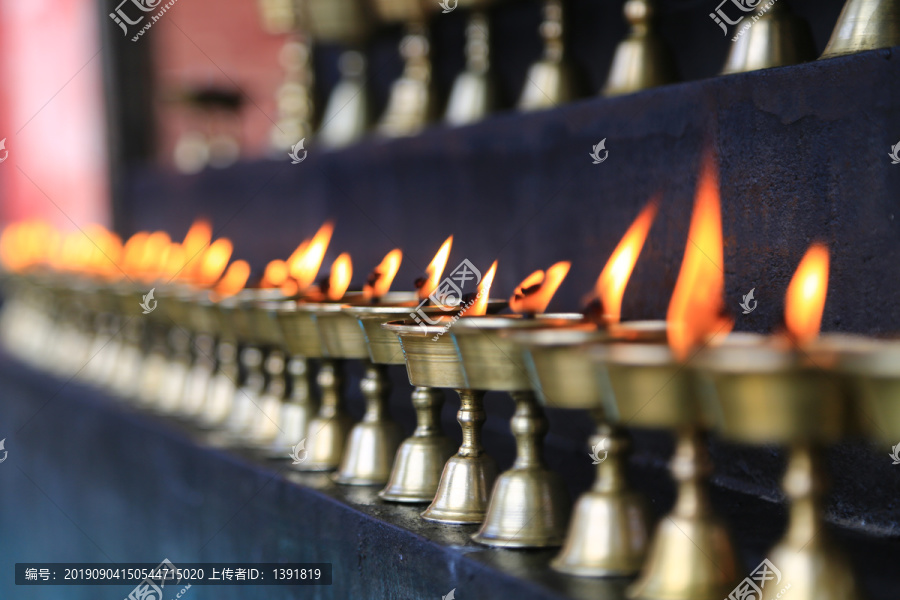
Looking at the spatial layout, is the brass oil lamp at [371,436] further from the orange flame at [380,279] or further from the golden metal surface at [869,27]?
the golden metal surface at [869,27]

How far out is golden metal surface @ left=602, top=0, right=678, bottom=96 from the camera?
5.32ft

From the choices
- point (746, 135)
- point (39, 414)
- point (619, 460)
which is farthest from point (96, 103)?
point (619, 460)

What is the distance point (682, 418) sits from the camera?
2.13ft

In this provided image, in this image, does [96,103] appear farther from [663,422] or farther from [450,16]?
[663,422]

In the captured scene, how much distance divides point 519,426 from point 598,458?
0.41ft

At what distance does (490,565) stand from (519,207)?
97 centimetres

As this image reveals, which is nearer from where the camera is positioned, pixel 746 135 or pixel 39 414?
pixel 746 135

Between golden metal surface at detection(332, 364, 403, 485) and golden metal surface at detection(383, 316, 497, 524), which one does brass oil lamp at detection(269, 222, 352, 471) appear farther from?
golden metal surface at detection(383, 316, 497, 524)

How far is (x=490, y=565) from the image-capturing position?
84cm

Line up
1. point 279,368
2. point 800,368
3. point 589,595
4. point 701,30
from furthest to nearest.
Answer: point 701,30, point 279,368, point 589,595, point 800,368

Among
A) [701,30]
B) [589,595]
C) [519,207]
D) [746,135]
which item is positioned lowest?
[589,595]

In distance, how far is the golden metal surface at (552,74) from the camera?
1893 mm

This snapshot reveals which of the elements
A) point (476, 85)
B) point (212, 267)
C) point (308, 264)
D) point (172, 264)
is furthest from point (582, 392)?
point (172, 264)

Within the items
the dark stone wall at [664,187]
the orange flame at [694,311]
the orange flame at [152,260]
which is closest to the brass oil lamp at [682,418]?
the orange flame at [694,311]
